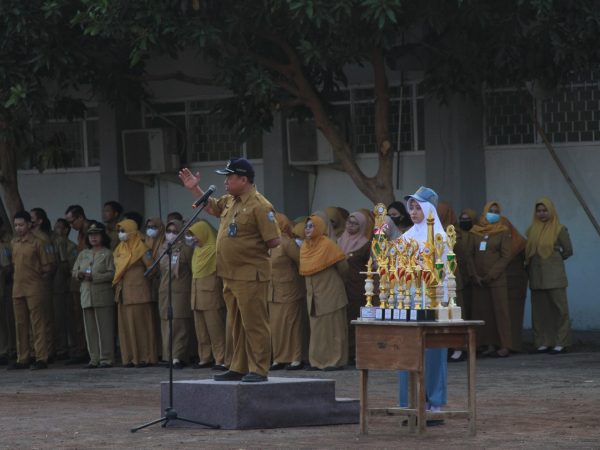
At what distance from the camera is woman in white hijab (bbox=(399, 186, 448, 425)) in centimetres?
1112

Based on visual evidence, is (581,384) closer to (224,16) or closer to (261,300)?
(261,300)

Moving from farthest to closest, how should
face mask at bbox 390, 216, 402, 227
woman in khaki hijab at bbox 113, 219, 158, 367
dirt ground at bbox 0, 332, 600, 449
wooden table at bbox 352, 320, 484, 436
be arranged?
1. woman in khaki hijab at bbox 113, 219, 158, 367
2. face mask at bbox 390, 216, 402, 227
3. dirt ground at bbox 0, 332, 600, 449
4. wooden table at bbox 352, 320, 484, 436

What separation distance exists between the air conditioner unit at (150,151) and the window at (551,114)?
524 centimetres

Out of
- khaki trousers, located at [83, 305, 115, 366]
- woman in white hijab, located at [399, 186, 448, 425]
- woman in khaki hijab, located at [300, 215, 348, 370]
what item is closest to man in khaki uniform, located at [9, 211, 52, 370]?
khaki trousers, located at [83, 305, 115, 366]

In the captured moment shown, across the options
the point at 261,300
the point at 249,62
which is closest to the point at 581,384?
the point at 261,300

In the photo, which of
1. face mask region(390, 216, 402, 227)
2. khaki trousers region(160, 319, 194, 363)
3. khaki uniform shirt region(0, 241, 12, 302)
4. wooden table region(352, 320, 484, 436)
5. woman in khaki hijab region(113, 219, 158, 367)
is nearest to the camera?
wooden table region(352, 320, 484, 436)

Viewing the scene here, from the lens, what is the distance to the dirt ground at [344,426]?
10773mm

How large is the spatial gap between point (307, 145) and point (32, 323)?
16.1ft

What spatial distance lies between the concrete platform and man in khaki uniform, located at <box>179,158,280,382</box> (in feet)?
0.53

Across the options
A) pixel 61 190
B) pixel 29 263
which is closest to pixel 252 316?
pixel 29 263

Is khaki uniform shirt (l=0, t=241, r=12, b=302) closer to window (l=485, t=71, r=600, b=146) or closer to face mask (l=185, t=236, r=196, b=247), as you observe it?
face mask (l=185, t=236, r=196, b=247)

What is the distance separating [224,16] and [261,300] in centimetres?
619

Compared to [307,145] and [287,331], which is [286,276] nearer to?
[287,331]

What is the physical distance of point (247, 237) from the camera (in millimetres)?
11547
